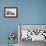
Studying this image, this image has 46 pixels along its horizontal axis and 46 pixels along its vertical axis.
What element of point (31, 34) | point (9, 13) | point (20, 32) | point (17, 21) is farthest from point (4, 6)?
point (31, 34)

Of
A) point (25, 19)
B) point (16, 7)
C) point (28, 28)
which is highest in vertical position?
point (16, 7)

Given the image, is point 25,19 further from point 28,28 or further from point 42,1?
point 42,1

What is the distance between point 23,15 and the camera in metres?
4.44

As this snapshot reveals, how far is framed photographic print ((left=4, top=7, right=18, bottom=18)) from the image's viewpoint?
14.5ft

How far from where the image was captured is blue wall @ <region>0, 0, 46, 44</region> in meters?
4.43

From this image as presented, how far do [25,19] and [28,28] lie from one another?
326mm

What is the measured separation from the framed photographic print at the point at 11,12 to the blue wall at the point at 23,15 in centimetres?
10

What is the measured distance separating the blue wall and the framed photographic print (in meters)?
0.10

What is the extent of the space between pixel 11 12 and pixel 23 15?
1.34 feet

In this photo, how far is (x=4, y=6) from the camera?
175 inches

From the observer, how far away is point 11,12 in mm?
4441

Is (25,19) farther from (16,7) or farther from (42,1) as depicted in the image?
(42,1)

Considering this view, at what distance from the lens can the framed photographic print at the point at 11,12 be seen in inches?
174

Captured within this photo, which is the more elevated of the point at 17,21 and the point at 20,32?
the point at 17,21
